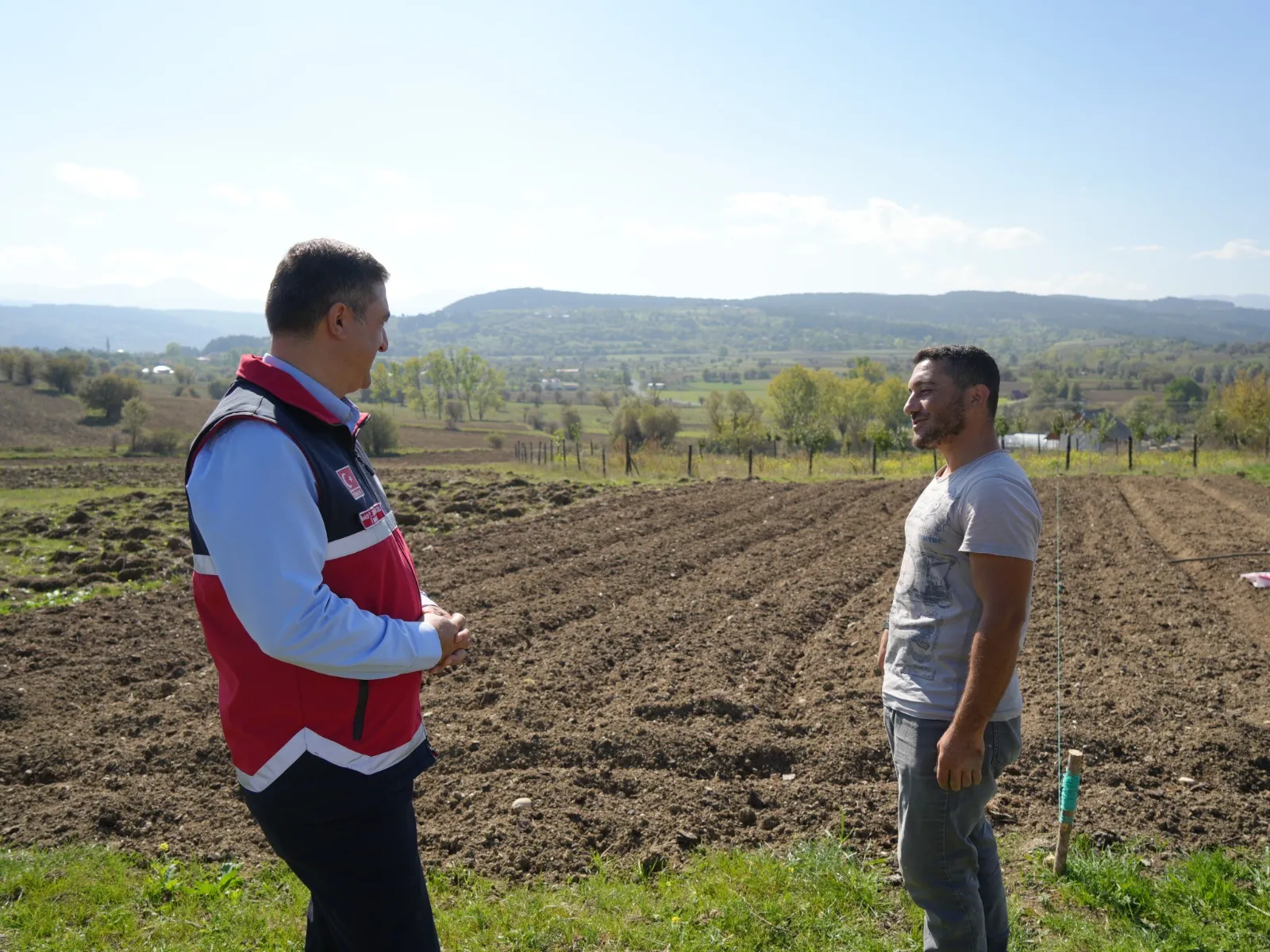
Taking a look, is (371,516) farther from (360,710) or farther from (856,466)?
(856,466)

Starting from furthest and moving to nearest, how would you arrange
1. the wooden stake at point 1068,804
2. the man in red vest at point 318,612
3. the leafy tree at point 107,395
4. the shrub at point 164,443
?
the leafy tree at point 107,395, the shrub at point 164,443, the wooden stake at point 1068,804, the man in red vest at point 318,612

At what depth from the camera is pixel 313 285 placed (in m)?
2.02

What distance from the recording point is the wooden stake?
142 inches

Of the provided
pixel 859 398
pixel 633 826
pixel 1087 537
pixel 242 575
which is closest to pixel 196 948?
pixel 633 826

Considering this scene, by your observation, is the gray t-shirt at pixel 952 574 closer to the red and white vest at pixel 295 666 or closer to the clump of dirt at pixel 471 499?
the red and white vest at pixel 295 666

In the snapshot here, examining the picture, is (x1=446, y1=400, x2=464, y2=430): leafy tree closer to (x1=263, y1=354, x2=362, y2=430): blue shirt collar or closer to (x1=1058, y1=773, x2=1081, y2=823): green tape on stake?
(x1=1058, y1=773, x2=1081, y2=823): green tape on stake

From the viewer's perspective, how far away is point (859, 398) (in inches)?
3123

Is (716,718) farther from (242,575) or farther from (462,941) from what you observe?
(242,575)

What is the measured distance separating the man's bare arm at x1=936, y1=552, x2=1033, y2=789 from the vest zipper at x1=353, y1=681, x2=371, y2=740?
165 cm

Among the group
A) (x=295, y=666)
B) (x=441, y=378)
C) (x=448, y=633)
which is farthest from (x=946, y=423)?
(x=441, y=378)

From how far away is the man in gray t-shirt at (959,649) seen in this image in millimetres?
2484

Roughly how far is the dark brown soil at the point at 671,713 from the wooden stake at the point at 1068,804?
51 centimetres

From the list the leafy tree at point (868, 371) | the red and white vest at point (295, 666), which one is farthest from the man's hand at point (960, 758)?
the leafy tree at point (868, 371)

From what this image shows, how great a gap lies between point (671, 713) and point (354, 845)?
405cm
